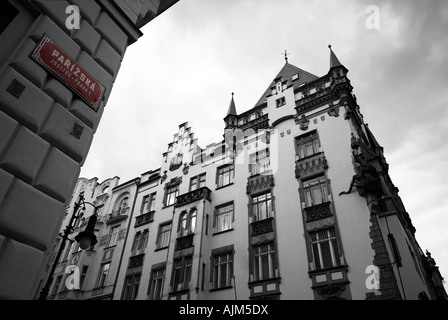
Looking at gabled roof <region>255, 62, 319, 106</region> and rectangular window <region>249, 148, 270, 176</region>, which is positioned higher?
gabled roof <region>255, 62, 319, 106</region>

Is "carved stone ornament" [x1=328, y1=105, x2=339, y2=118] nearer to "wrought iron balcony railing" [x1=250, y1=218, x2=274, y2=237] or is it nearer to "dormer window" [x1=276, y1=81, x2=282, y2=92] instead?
"dormer window" [x1=276, y1=81, x2=282, y2=92]

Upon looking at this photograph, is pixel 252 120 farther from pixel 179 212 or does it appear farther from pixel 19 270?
pixel 19 270

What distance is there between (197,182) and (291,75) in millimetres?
12815

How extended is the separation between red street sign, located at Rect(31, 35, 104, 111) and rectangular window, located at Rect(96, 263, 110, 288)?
21.5 metres

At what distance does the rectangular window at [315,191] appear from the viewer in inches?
683

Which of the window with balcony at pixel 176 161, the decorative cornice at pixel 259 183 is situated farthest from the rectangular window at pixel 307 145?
the window with balcony at pixel 176 161

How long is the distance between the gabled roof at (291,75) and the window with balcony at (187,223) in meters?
11.7

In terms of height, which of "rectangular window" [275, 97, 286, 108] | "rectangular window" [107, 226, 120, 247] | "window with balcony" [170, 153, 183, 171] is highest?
"rectangular window" [275, 97, 286, 108]

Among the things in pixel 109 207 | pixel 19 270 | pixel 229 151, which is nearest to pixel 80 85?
pixel 19 270

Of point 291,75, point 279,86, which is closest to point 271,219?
point 279,86

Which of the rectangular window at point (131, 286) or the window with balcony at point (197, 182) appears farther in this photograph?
the window with balcony at point (197, 182)

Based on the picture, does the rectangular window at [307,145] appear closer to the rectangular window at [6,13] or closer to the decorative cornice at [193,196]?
the decorative cornice at [193,196]

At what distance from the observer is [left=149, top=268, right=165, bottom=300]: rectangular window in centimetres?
2014

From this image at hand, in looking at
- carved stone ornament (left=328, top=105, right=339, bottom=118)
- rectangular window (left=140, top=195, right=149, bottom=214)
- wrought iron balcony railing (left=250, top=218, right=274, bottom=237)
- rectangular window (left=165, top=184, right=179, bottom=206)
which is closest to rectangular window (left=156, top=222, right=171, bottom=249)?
rectangular window (left=165, top=184, right=179, bottom=206)
